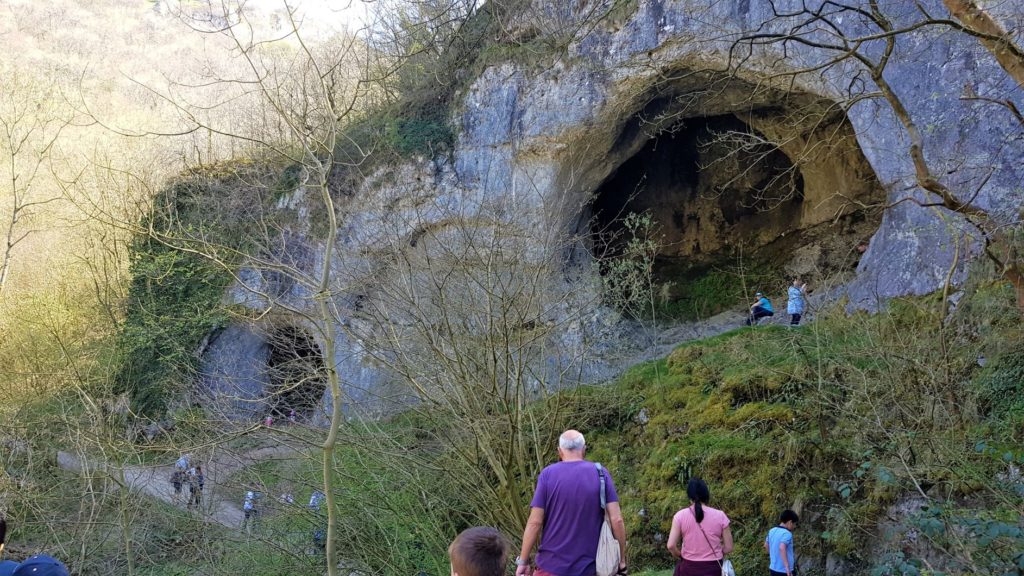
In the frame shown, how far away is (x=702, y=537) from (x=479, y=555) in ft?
8.56

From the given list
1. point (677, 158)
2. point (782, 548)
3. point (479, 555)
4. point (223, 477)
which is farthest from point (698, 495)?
point (677, 158)

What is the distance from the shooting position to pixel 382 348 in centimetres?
646

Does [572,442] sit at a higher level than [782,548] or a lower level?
higher

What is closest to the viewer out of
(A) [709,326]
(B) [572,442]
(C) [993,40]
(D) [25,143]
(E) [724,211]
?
(B) [572,442]

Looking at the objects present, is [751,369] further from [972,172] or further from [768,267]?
[768,267]

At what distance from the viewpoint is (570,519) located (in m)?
3.52

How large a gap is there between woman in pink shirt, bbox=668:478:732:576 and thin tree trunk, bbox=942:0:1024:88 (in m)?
3.03

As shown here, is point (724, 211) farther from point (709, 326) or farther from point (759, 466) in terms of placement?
point (759, 466)

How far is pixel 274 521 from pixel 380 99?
37.5 feet

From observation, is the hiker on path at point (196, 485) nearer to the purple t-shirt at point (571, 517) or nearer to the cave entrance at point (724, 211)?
the purple t-shirt at point (571, 517)

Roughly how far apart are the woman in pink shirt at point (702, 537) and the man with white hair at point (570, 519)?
3.30 ft

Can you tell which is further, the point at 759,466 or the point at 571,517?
the point at 759,466

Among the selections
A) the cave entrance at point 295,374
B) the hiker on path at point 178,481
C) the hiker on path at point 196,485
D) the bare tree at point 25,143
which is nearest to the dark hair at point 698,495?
the cave entrance at point 295,374

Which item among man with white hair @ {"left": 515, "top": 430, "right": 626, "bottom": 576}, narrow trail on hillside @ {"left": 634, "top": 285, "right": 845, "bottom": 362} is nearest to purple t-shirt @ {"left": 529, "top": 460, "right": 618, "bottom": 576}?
man with white hair @ {"left": 515, "top": 430, "right": 626, "bottom": 576}
